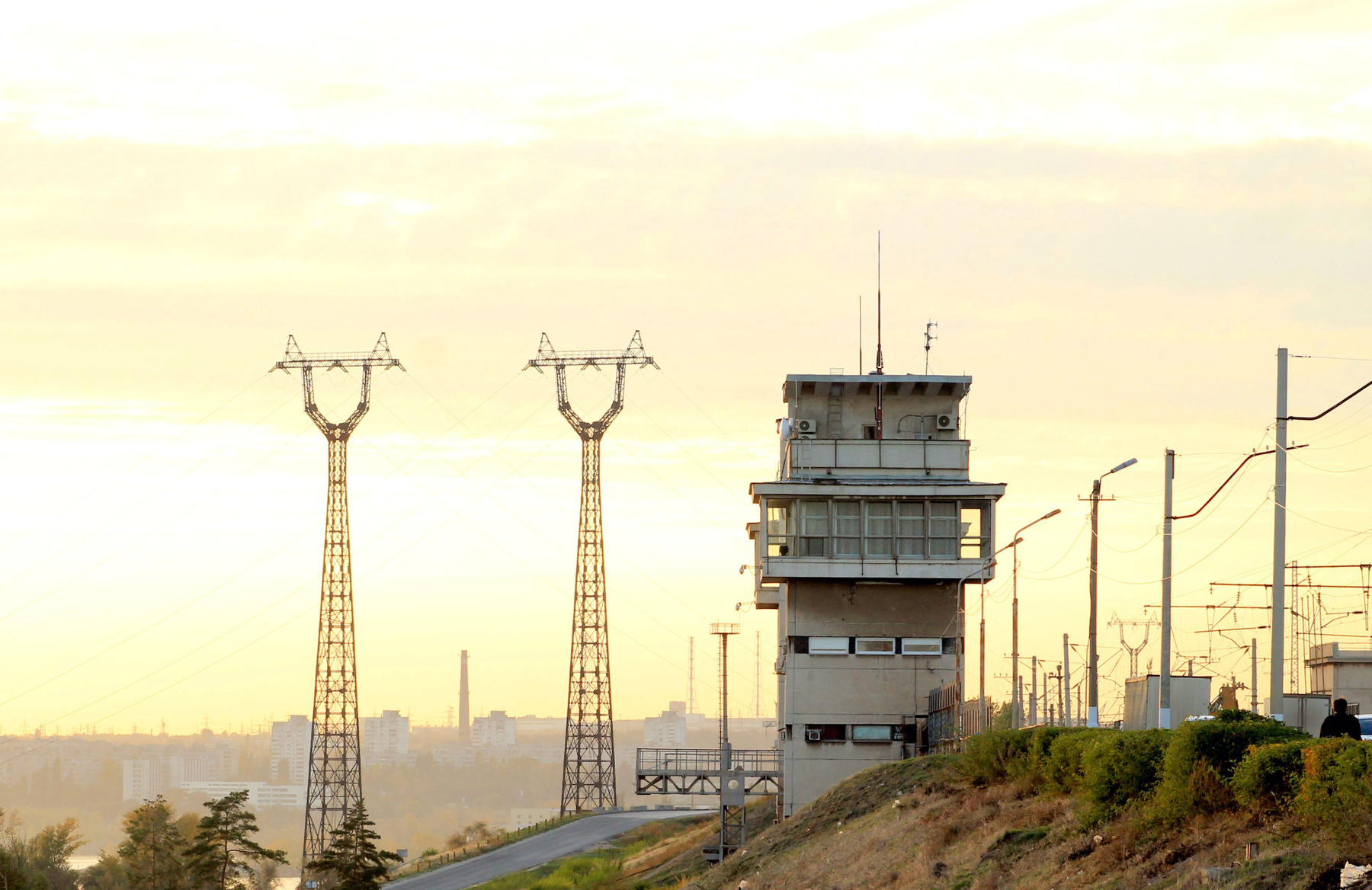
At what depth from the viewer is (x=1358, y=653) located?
62.4 m

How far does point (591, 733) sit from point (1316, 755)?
227 feet

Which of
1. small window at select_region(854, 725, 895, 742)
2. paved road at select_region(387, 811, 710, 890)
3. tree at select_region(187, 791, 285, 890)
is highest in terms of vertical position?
small window at select_region(854, 725, 895, 742)

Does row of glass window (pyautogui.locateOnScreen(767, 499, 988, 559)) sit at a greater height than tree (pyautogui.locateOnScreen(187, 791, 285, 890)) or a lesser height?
greater

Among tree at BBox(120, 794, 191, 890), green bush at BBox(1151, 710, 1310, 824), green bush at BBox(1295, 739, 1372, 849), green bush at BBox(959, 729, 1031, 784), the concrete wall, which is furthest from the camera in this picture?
tree at BBox(120, 794, 191, 890)

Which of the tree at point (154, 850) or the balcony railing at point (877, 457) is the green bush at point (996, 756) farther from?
the tree at point (154, 850)

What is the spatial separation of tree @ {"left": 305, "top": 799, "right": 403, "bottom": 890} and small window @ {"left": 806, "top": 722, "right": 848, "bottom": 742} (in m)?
14.8

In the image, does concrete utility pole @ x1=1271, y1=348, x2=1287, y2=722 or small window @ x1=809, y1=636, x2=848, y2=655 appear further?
small window @ x1=809, y1=636, x2=848, y2=655

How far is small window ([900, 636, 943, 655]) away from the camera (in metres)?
57.2

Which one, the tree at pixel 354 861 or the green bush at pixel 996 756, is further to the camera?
the tree at pixel 354 861

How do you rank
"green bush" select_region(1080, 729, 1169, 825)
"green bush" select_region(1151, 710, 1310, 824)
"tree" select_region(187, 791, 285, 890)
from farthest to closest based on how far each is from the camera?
"tree" select_region(187, 791, 285, 890) < "green bush" select_region(1080, 729, 1169, 825) < "green bush" select_region(1151, 710, 1310, 824)

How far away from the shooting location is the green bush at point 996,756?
31.6 metres

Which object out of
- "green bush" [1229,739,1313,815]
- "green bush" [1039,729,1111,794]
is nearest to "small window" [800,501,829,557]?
"green bush" [1039,729,1111,794]

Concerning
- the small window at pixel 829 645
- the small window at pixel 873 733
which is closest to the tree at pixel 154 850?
the small window at pixel 829 645

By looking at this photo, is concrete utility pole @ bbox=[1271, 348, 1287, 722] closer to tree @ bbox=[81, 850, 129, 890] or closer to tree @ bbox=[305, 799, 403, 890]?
tree @ bbox=[305, 799, 403, 890]
